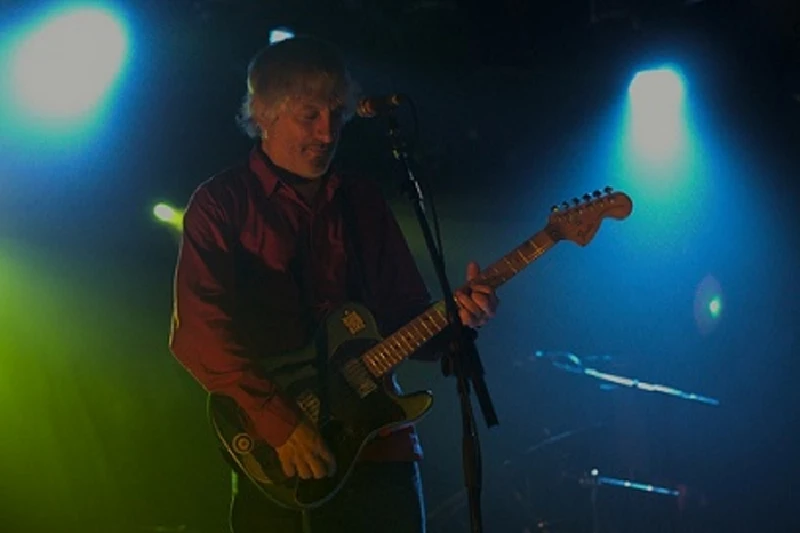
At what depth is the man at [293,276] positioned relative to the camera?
8.11 feet

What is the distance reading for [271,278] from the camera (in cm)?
269

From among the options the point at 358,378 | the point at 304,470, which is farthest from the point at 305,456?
the point at 358,378

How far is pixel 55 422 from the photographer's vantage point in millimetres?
4797

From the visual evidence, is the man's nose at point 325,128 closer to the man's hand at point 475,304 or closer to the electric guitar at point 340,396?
the electric guitar at point 340,396

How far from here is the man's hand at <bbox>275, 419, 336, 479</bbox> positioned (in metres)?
2.42

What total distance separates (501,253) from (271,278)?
3.43m

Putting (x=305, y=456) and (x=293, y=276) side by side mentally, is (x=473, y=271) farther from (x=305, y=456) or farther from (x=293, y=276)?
(x=305, y=456)

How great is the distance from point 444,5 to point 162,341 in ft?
7.93

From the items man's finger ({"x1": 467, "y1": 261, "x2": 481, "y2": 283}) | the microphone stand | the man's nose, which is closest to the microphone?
the microphone stand

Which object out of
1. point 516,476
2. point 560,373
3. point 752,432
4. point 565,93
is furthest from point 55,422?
point 752,432

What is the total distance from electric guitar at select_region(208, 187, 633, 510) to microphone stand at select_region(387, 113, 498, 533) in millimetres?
303

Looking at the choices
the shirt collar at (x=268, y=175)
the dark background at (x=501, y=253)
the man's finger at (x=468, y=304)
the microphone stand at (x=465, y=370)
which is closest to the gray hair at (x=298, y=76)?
the shirt collar at (x=268, y=175)

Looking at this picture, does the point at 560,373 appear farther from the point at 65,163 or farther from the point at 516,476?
the point at 65,163

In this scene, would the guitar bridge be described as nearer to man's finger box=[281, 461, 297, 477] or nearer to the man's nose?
man's finger box=[281, 461, 297, 477]
